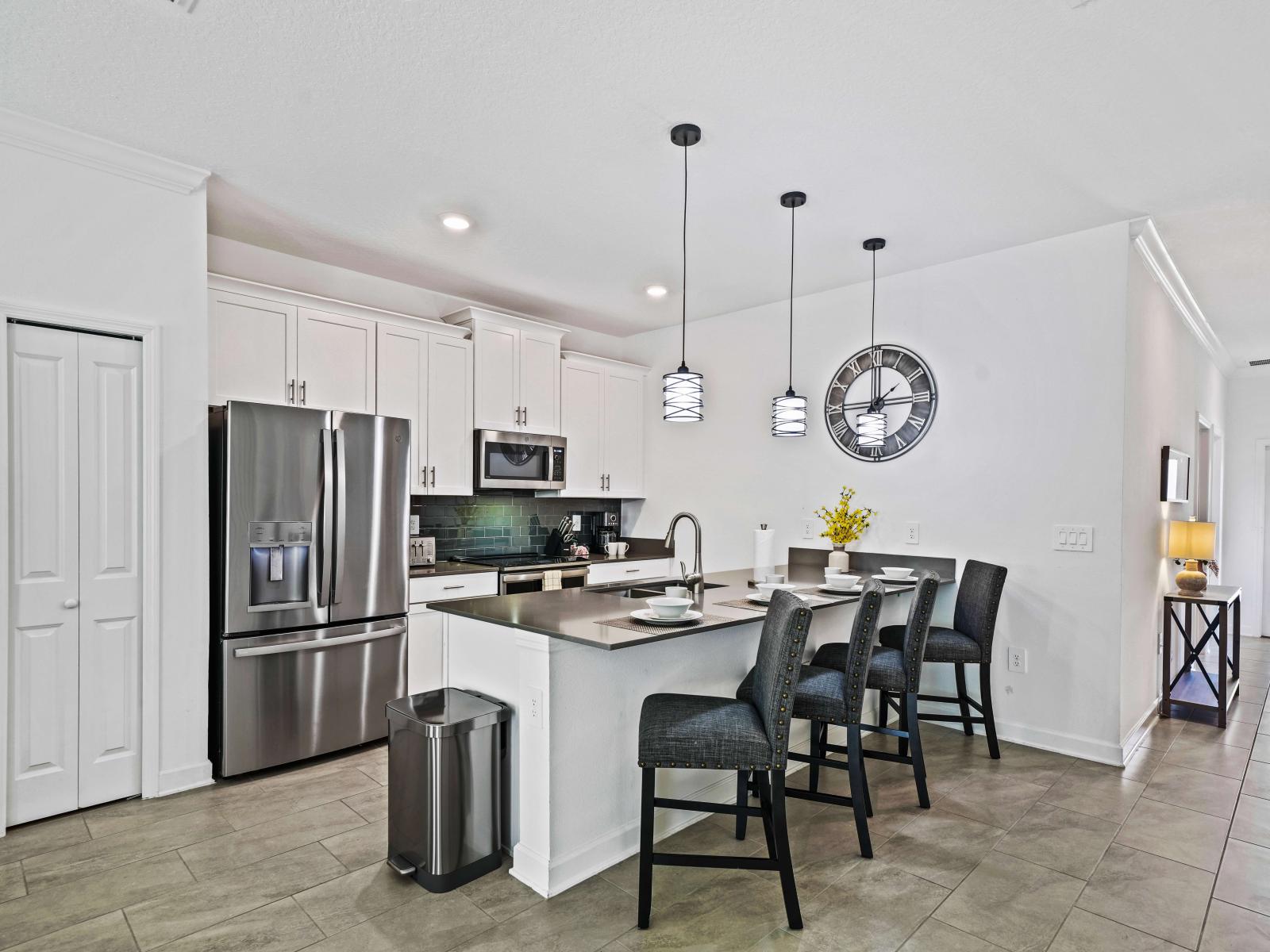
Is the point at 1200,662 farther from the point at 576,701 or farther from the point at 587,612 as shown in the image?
the point at 576,701

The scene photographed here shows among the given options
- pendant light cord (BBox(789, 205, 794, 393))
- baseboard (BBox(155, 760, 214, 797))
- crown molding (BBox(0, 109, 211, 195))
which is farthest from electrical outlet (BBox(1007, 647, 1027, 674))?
crown molding (BBox(0, 109, 211, 195))

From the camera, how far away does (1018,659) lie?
3793mm

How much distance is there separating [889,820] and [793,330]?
3.09 m

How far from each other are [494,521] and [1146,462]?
3.96m

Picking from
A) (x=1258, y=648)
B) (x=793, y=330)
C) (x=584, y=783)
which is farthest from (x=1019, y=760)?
(x=1258, y=648)

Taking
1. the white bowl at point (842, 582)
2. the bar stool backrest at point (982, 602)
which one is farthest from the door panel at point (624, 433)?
the bar stool backrest at point (982, 602)

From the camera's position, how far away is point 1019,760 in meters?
3.52

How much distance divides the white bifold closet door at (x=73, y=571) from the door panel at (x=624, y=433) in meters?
3.21

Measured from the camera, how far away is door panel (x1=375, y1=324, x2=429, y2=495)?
4.23m

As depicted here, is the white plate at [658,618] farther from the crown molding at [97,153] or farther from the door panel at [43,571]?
the crown molding at [97,153]

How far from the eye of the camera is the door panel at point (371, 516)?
3531mm

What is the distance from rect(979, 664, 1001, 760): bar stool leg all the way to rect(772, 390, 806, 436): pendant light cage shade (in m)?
1.47

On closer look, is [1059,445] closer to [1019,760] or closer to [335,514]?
[1019,760]

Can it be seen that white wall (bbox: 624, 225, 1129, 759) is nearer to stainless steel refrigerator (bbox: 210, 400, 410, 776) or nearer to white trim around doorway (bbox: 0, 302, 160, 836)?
stainless steel refrigerator (bbox: 210, 400, 410, 776)
